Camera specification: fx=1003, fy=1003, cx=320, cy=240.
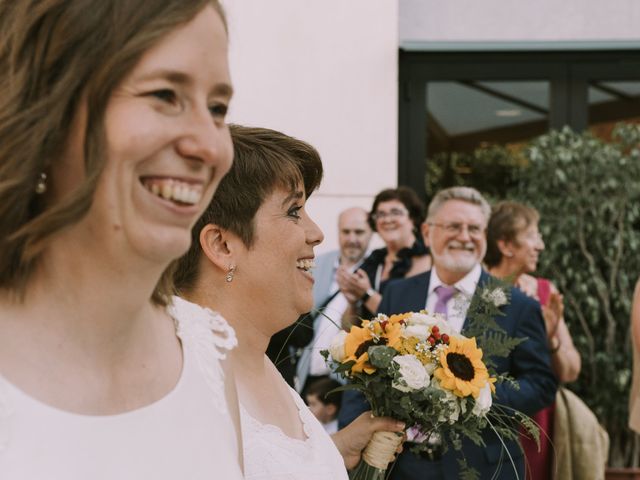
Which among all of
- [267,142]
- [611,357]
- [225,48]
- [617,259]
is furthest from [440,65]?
[225,48]

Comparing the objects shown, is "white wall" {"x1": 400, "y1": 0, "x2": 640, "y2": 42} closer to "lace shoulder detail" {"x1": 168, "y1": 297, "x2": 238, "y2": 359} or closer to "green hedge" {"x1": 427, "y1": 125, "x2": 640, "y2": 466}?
"green hedge" {"x1": 427, "y1": 125, "x2": 640, "y2": 466}

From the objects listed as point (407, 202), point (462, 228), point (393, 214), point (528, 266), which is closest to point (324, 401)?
point (393, 214)

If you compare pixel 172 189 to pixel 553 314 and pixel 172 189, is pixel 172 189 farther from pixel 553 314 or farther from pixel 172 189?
pixel 553 314

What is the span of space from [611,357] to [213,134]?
6.94m

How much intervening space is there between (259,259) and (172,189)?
3.78ft

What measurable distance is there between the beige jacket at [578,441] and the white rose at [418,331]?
7.37ft

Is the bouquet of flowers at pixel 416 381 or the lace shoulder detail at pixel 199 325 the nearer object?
the lace shoulder detail at pixel 199 325

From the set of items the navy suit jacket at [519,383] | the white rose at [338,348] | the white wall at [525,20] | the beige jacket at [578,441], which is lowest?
the beige jacket at [578,441]

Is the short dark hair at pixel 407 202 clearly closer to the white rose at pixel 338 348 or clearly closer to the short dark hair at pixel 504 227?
the short dark hair at pixel 504 227

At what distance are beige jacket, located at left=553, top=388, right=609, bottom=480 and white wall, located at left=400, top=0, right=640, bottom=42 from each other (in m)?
4.46

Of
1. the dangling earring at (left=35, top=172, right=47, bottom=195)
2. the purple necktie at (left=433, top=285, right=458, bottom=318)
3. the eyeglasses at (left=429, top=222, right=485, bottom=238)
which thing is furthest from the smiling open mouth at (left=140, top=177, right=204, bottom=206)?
the eyeglasses at (left=429, top=222, right=485, bottom=238)

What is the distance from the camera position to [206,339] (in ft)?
6.10

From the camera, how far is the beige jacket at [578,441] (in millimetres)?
5230

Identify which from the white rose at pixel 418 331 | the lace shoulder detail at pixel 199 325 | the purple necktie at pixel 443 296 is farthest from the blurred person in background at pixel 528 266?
the lace shoulder detail at pixel 199 325
